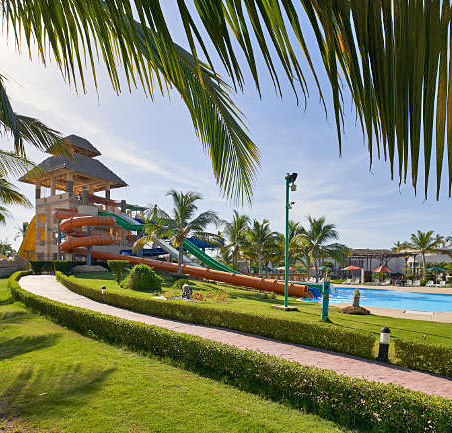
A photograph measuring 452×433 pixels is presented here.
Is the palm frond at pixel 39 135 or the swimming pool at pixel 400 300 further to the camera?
the swimming pool at pixel 400 300

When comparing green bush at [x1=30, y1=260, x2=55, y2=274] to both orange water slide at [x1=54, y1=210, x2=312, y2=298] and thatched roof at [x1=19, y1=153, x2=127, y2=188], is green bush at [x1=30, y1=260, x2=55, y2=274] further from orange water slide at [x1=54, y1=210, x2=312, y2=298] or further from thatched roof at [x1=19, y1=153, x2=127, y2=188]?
thatched roof at [x1=19, y1=153, x2=127, y2=188]

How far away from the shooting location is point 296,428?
14.5 ft

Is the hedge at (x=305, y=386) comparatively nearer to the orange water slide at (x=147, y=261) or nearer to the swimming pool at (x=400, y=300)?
the orange water slide at (x=147, y=261)

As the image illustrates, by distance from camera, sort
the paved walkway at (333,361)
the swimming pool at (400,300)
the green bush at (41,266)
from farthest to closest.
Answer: the green bush at (41,266) → the swimming pool at (400,300) → the paved walkway at (333,361)

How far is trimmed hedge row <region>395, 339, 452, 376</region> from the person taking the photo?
6738 millimetres

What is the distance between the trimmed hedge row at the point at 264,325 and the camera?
7801mm

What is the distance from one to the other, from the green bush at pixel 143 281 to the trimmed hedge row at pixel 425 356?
1402cm

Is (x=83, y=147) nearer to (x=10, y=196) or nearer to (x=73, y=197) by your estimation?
(x=73, y=197)

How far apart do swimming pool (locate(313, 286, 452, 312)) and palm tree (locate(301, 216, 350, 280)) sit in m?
3.79

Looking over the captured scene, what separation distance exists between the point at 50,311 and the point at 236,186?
35.8ft

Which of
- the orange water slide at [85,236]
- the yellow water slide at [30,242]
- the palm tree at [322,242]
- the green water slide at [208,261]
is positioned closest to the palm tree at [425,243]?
the palm tree at [322,242]

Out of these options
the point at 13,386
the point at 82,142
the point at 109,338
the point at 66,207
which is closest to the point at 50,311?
the point at 109,338

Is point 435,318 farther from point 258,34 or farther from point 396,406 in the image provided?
point 258,34

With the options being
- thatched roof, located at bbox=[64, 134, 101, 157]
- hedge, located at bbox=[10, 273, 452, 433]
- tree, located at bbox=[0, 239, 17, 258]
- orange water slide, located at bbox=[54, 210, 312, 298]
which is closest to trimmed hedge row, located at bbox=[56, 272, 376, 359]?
hedge, located at bbox=[10, 273, 452, 433]
